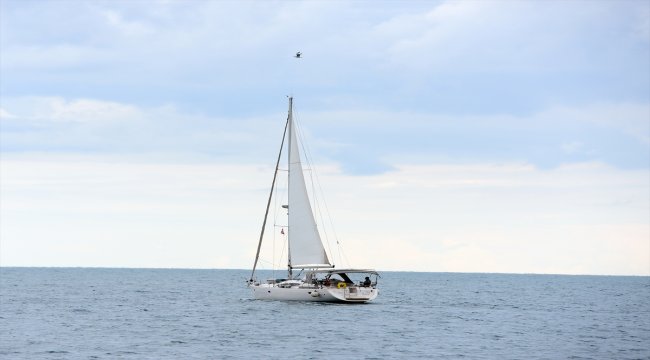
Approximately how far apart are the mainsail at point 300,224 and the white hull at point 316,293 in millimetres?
2854

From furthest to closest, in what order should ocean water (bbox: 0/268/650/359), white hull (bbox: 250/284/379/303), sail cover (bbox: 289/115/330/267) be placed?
1. sail cover (bbox: 289/115/330/267)
2. white hull (bbox: 250/284/379/303)
3. ocean water (bbox: 0/268/650/359)

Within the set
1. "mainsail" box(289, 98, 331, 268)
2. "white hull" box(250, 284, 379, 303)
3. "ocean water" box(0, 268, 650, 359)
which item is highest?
"mainsail" box(289, 98, 331, 268)

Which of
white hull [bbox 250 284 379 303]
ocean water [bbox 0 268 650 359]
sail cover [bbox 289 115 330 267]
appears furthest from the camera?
sail cover [bbox 289 115 330 267]

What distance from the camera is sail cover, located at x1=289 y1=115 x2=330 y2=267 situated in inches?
3223

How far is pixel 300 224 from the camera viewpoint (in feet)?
270

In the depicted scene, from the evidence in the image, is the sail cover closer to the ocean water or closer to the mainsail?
the mainsail

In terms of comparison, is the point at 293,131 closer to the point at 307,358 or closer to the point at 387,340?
the point at 387,340

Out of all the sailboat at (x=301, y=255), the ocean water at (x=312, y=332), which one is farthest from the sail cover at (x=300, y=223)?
the ocean water at (x=312, y=332)

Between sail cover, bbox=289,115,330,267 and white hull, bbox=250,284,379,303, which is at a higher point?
sail cover, bbox=289,115,330,267

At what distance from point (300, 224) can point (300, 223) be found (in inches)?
4.3

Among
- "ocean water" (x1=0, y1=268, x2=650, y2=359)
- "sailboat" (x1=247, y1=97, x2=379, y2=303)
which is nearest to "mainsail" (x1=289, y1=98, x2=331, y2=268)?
"sailboat" (x1=247, y1=97, x2=379, y2=303)

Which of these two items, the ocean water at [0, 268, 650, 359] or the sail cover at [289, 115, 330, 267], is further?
the sail cover at [289, 115, 330, 267]

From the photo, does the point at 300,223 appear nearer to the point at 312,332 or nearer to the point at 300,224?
the point at 300,224

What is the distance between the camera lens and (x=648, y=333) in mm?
67688
